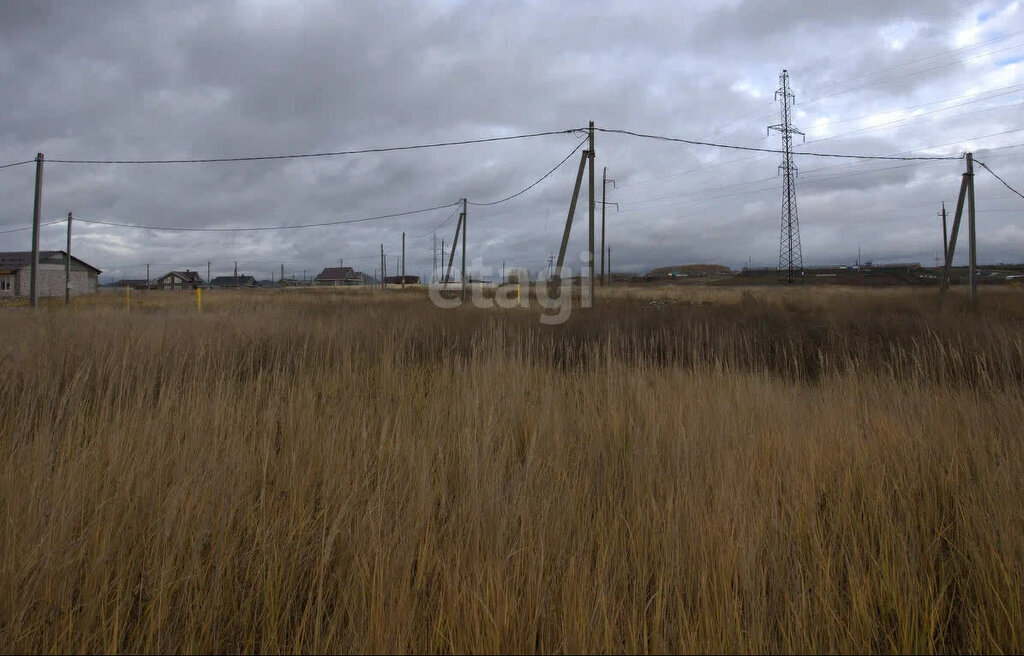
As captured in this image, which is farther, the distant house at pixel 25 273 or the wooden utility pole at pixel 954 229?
the distant house at pixel 25 273

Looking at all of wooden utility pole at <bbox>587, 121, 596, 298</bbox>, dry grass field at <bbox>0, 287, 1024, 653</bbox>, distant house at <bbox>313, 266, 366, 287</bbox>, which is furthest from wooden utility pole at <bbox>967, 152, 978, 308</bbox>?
distant house at <bbox>313, 266, 366, 287</bbox>

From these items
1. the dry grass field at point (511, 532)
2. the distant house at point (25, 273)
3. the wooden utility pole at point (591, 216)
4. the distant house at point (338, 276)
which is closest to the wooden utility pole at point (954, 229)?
the wooden utility pole at point (591, 216)

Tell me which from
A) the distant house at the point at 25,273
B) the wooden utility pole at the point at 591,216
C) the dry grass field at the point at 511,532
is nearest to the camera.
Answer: the dry grass field at the point at 511,532

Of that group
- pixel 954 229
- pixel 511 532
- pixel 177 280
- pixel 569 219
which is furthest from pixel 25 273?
pixel 954 229

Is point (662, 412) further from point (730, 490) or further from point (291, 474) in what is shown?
point (291, 474)

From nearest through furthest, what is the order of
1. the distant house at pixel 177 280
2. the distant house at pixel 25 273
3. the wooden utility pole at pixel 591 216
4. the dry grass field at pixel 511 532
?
the dry grass field at pixel 511 532 → the wooden utility pole at pixel 591 216 → the distant house at pixel 25 273 → the distant house at pixel 177 280

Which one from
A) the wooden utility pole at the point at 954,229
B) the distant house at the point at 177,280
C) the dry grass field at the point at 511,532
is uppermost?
the distant house at the point at 177,280

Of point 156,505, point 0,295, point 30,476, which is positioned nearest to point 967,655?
point 156,505

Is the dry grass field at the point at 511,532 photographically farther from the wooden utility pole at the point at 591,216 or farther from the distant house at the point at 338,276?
the distant house at the point at 338,276

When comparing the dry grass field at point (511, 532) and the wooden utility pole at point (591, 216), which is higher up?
the wooden utility pole at point (591, 216)

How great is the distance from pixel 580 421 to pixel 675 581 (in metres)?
1.86

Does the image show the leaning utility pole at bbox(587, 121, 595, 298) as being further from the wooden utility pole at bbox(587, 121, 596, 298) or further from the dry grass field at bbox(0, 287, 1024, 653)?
the dry grass field at bbox(0, 287, 1024, 653)

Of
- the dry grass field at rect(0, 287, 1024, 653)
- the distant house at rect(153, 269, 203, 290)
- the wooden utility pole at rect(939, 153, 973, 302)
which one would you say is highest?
the distant house at rect(153, 269, 203, 290)

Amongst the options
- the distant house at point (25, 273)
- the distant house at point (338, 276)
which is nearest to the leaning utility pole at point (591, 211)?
the distant house at point (25, 273)
